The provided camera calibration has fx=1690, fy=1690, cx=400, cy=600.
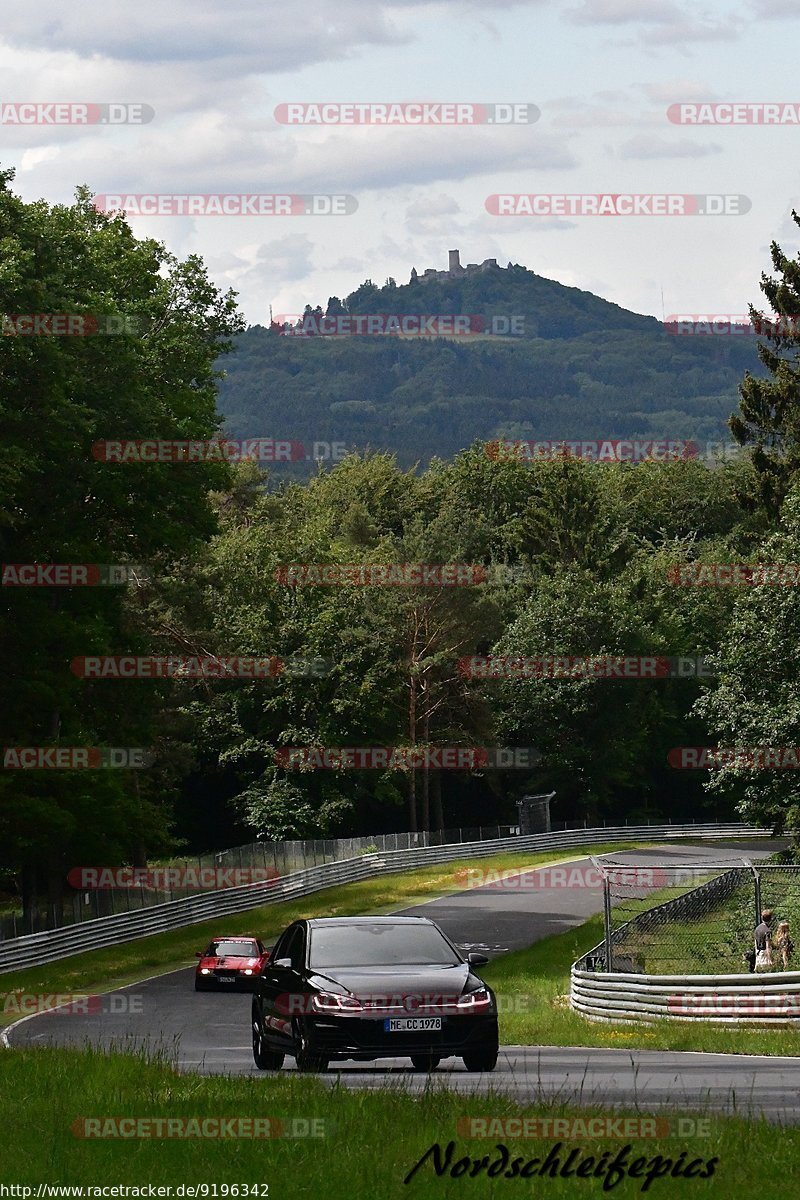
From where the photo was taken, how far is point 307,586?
80750mm

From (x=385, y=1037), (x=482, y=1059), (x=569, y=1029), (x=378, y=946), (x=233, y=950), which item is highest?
(x=378, y=946)

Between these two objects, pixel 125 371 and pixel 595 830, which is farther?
pixel 595 830

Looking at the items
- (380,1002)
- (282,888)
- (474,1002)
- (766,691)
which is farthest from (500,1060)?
(282,888)

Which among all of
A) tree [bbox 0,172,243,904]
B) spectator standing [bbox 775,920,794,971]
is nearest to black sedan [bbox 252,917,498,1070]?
spectator standing [bbox 775,920,794,971]

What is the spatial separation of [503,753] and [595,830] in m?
7.21

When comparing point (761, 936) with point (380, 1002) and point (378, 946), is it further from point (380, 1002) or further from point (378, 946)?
point (380, 1002)

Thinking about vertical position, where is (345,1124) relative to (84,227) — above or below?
below

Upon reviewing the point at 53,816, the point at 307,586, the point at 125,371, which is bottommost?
the point at 53,816

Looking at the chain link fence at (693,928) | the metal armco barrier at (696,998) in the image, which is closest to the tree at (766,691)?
the chain link fence at (693,928)

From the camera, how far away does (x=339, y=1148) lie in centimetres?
900

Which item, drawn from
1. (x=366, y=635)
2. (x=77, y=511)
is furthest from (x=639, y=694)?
(x=77, y=511)

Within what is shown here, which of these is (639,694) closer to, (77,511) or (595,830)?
(595,830)

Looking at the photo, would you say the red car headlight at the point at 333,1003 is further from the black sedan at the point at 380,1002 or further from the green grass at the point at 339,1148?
the green grass at the point at 339,1148

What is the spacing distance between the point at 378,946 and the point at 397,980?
868 mm
